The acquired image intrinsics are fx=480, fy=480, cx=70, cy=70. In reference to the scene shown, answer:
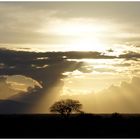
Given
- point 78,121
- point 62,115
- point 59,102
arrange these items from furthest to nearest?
point 59,102 < point 62,115 < point 78,121

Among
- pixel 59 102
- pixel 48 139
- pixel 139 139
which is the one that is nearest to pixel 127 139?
pixel 139 139

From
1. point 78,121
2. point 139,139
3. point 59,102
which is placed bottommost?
point 139,139

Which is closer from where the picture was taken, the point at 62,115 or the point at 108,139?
the point at 108,139

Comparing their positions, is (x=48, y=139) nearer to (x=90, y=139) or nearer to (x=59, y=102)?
(x=90, y=139)

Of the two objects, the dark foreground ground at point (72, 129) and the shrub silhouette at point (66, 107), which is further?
the shrub silhouette at point (66, 107)

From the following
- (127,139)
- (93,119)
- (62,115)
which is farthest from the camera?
(62,115)

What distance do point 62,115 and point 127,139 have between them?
85.4 m

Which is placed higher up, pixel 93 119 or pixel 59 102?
pixel 59 102

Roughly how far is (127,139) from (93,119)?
2084 inches

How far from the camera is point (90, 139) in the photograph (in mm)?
63344

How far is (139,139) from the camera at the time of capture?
60.8m

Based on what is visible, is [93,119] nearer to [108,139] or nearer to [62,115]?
[62,115]

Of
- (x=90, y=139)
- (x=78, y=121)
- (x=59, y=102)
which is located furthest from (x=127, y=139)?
(x=59, y=102)

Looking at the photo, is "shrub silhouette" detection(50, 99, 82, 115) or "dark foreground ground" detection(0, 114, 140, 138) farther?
"shrub silhouette" detection(50, 99, 82, 115)
